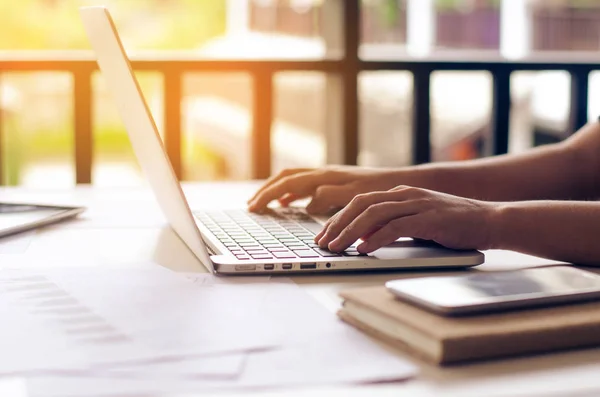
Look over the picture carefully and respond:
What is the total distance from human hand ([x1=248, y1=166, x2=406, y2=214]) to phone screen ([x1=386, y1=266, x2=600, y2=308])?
51cm

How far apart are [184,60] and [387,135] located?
760 centimetres

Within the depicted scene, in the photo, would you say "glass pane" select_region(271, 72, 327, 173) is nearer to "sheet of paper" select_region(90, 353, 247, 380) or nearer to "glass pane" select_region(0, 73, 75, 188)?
"glass pane" select_region(0, 73, 75, 188)

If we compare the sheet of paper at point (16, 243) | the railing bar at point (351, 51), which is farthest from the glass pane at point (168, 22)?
the sheet of paper at point (16, 243)

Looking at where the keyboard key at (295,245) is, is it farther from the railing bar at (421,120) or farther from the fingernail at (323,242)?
the railing bar at (421,120)

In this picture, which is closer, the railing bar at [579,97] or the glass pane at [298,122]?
the railing bar at [579,97]

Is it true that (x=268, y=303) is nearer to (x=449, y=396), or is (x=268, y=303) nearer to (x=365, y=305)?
(x=365, y=305)

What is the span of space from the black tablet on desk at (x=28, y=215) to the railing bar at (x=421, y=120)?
1395 millimetres

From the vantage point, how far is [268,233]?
3.18ft

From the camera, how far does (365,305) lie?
0.61 meters

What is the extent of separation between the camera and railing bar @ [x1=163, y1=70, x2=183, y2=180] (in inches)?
84.7

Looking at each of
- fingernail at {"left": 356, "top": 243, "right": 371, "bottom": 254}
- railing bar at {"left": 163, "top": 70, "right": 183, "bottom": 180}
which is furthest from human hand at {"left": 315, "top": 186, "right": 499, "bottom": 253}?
railing bar at {"left": 163, "top": 70, "right": 183, "bottom": 180}

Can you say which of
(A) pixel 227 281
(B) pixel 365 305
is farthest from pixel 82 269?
(B) pixel 365 305

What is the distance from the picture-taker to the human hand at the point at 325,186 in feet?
3.81

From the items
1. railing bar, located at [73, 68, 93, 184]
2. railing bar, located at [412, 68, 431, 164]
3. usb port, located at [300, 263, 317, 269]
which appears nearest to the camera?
usb port, located at [300, 263, 317, 269]
